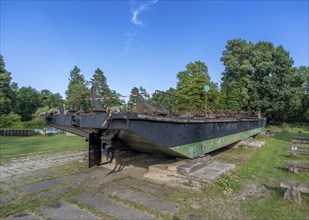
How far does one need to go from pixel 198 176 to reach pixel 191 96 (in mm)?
28617

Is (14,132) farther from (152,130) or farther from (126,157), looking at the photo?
(152,130)

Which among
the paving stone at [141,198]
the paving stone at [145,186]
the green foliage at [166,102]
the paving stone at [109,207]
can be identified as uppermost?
the green foliage at [166,102]

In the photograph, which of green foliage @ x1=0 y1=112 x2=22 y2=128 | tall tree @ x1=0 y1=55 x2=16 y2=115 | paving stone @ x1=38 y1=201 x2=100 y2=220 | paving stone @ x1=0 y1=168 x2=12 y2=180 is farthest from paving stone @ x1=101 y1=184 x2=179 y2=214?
tall tree @ x1=0 y1=55 x2=16 y2=115

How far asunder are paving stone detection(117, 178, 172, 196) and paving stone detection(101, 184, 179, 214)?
25 centimetres

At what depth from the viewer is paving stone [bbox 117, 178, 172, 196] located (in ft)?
16.5

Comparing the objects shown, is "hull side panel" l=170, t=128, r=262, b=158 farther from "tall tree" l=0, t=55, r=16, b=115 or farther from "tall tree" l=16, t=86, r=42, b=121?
"tall tree" l=16, t=86, r=42, b=121

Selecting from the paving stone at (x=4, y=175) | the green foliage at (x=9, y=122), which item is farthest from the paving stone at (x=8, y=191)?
the green foliage at (x=9, y=122)

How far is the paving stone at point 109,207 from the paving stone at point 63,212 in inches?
10.8

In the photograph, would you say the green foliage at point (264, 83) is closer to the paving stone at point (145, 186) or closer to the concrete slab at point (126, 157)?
the concrete slab at point (126, 157)

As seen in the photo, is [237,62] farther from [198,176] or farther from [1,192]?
[1,192]

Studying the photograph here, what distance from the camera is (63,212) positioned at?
13.2ft

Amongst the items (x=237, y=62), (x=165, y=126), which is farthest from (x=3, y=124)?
(x=237, y=62)

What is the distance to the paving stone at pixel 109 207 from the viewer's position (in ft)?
12.8

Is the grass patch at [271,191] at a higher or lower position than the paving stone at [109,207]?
higher
